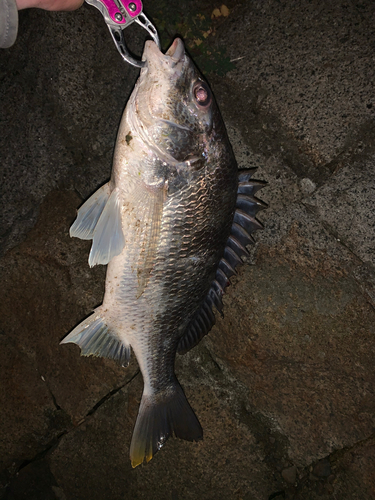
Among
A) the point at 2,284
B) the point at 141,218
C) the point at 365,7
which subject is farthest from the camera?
the point at 2,284

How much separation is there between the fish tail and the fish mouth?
1.48 meters

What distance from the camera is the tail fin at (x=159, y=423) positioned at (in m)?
2.22

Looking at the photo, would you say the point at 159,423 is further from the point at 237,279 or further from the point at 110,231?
the point at 110,231

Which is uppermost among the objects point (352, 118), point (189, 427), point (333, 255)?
point (352, 118)

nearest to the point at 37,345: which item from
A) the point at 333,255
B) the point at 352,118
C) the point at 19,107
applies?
the point at 19,107

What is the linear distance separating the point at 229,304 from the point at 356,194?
120 centimetres

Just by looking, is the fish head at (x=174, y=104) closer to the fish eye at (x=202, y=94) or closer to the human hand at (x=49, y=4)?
the fish eye at (x=202, y=94)

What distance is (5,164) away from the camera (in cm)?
226

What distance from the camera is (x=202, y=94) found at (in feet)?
5.66

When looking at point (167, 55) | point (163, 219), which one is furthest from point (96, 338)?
point (167, 55)

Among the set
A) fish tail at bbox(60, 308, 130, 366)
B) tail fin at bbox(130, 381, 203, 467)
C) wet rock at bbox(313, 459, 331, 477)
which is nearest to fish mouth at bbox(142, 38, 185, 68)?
fish tail at bbox(60, 308, 130, 366)

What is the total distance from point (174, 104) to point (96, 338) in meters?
1.48

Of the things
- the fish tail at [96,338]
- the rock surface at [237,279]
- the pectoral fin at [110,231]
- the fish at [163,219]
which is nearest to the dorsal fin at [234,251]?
the fish at [163,219]

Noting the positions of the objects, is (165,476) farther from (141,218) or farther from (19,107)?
(19,107)
